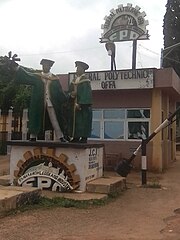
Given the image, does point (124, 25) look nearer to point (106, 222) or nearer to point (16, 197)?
point (16, 197)

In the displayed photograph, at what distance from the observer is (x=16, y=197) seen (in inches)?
301

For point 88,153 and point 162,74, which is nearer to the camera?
point 88,153

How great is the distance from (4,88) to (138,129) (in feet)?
34.2

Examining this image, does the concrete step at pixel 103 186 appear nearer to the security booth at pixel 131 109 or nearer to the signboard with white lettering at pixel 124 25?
the security booth at pixel 131 109

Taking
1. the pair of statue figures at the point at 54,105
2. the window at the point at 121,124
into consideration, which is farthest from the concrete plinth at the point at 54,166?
the window at the point at 121,124

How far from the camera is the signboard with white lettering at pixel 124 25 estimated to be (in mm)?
18062

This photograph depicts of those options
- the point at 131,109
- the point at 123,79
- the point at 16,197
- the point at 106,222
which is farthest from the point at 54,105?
the point at 131,109

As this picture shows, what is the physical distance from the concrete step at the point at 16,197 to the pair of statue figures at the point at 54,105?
2339 millimetres

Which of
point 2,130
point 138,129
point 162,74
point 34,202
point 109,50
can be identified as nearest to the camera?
point 34,202

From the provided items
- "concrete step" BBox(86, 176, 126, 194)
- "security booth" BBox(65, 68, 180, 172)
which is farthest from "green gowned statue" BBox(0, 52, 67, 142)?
"security booth" BBox(65, 68, 180, 172)

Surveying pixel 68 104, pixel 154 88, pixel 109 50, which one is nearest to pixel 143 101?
pixel 154 88

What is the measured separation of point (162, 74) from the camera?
15391 mm

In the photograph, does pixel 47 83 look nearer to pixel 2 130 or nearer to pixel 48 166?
pixel 48 166

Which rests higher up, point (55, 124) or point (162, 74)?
point (162, 74)
